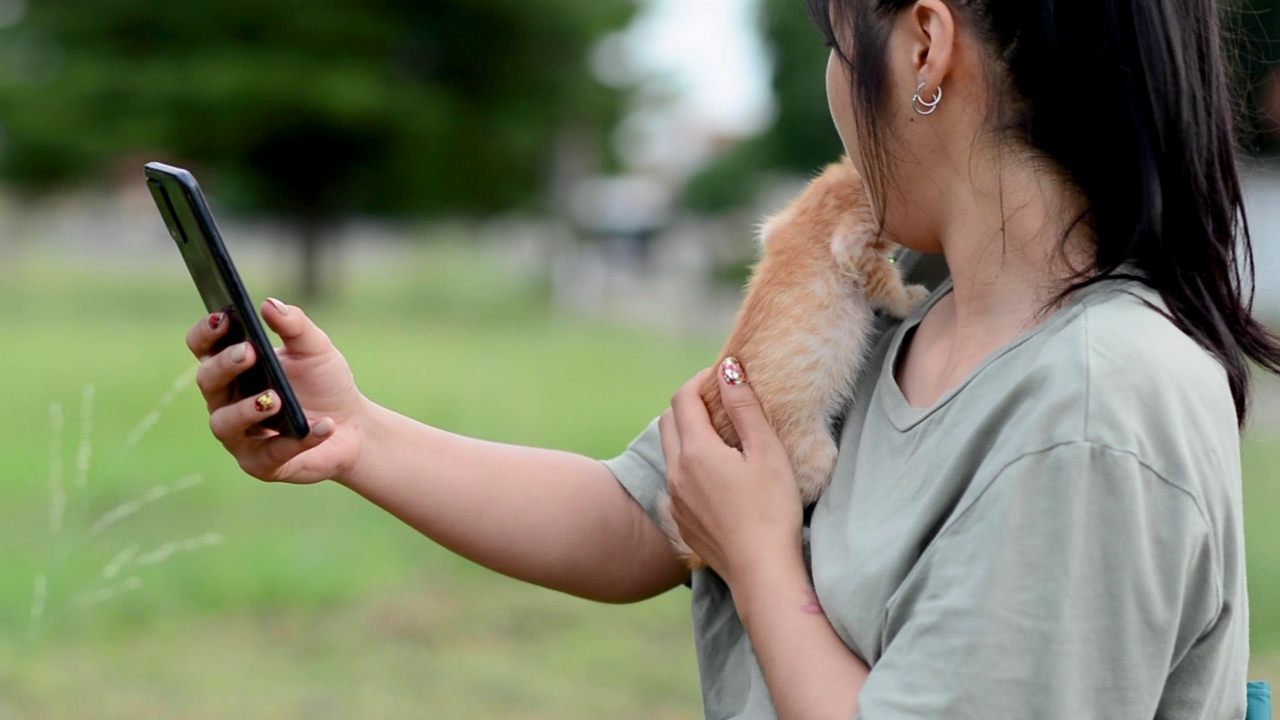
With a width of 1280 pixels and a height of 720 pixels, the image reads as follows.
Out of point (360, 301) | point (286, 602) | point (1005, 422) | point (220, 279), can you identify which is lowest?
point (360, 301)

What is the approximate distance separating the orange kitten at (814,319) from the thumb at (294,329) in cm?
42

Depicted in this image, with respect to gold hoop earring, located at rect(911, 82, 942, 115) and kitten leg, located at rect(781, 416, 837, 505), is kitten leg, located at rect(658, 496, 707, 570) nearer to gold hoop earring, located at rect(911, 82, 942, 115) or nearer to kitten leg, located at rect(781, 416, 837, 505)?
kitten leg, located at rect(781, 416, 837, 505)

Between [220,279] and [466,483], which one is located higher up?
[220,279]

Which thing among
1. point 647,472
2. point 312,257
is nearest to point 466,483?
point 647,472

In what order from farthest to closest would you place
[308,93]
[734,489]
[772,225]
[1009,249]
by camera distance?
[308,93] < [772,225] < [734,489] < [1009,249]

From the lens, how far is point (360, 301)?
16.4 m

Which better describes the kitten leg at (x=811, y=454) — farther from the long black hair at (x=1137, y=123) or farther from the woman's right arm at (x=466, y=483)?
the long black hair at (x=1137, y=123)

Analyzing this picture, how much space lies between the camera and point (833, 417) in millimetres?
1333

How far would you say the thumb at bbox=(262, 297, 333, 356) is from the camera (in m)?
1.20

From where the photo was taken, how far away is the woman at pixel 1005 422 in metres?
0.87

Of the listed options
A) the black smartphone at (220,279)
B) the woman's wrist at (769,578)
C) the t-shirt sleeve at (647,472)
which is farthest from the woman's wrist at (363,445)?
the woman's wrist at (769,578)

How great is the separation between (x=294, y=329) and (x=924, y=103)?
63 centimetres

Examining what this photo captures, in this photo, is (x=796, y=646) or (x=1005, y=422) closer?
(x=1005, y=422)

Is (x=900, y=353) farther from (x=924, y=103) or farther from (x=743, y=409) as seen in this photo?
(x=924, y=103)
